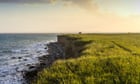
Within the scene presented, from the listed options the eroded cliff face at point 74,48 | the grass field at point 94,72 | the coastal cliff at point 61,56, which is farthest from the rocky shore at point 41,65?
the grass field at point 94,72

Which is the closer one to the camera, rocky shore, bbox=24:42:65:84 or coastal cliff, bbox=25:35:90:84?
rocky shore, bbox=24:42:65:84

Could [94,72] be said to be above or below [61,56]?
above

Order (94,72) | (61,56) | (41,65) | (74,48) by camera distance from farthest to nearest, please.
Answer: (61,56) → (74,48) → (41,65) → (94,72)

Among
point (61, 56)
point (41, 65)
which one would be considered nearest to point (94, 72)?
point (41, 65)

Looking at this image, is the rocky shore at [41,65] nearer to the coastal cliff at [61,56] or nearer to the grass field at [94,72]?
the coastal cliff at [61,56]

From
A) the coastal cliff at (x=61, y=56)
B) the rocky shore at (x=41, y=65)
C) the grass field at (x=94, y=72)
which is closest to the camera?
the grass field at (x=94, y=72)

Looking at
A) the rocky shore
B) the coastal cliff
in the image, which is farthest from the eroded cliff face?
the rocky shore

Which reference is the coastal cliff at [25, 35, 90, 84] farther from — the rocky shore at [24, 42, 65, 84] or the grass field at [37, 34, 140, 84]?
the grass field at [37, 34, 140, 84]

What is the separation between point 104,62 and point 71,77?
152 inches

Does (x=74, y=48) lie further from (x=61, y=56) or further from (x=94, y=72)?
(x=94, y=72)

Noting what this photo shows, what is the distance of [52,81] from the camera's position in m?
17.3

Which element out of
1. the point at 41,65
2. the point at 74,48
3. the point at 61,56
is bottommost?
the point at 41,65

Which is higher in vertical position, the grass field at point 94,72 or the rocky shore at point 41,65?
the grass field at point 94,72

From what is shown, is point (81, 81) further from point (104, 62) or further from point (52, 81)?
point (104, 62)
